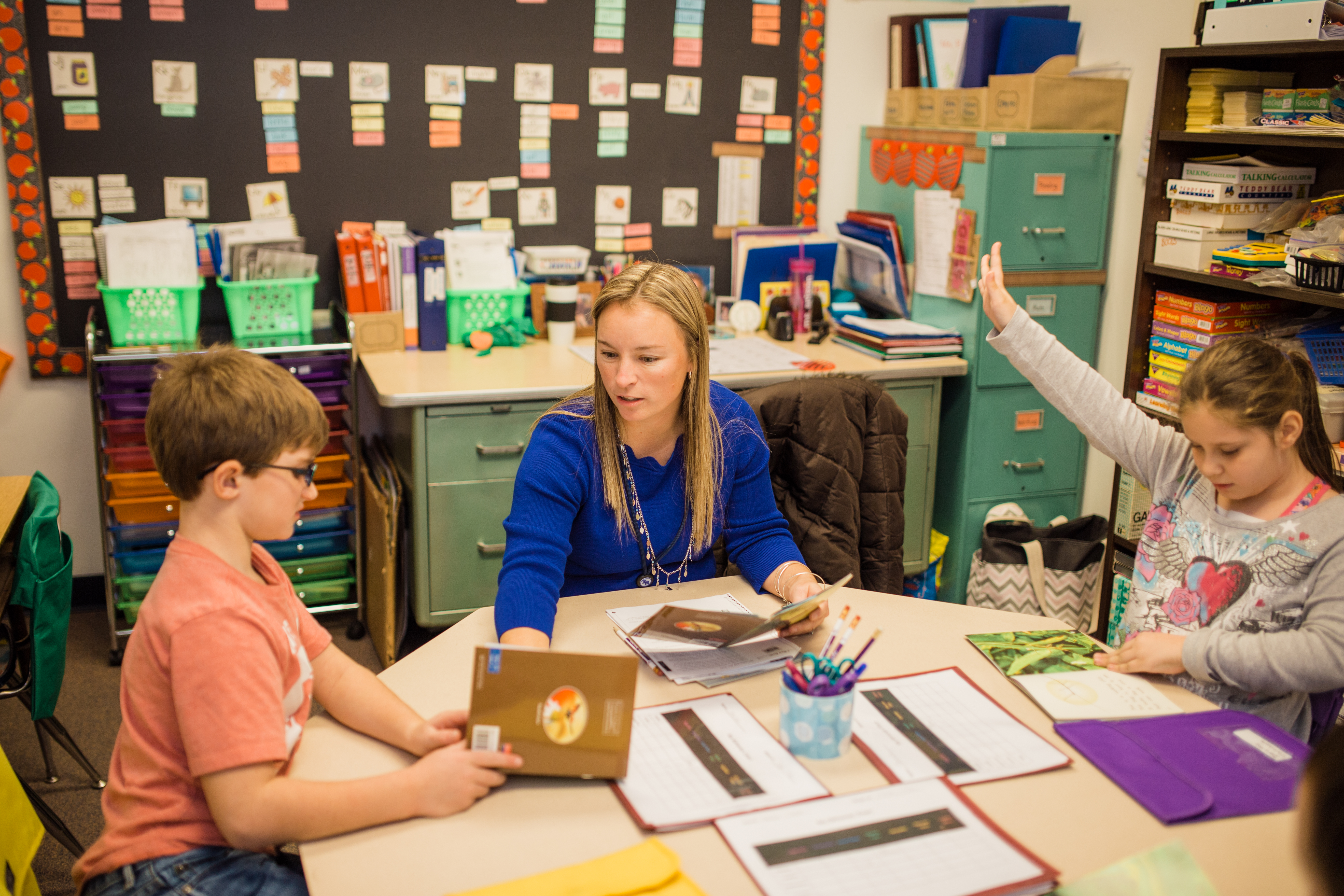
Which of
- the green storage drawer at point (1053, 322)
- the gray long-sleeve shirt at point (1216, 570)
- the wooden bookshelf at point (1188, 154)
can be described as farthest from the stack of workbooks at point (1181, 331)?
the gray long-sleeve shirt at point (1216, 570)

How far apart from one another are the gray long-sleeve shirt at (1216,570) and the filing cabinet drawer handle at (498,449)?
54.0 inches

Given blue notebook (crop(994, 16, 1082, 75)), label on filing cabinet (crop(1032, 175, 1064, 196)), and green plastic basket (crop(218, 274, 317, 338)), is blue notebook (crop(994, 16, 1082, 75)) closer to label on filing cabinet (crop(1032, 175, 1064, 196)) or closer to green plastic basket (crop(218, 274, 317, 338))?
label on filing cabinet (crop(1032, 175, 1064, 196))

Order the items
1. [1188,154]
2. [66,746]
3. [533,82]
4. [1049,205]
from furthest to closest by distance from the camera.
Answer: [533,82], [1049,205], [1188,154], [66,746]

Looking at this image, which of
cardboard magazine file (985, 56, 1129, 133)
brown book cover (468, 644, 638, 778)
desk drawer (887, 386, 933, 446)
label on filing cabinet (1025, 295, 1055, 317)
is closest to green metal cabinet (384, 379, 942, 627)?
desk drawer (887, 386, 933, 446)

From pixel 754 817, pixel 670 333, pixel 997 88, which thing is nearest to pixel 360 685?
pixel 754 817

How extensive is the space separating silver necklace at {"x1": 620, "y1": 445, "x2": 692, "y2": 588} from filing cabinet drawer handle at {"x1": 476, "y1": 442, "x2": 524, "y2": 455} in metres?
1.09

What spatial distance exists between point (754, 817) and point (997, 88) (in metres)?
2.63

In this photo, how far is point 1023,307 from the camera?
320 cm

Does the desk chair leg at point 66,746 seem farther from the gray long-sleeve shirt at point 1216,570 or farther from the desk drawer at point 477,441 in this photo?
the gray long-sleeve shirt at point 1216,570

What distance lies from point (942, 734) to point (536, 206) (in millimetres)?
2522

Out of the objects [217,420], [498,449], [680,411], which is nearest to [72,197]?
[498,449]

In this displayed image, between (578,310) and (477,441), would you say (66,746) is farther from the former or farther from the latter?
(578,310)

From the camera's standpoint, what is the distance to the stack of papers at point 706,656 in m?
1.47

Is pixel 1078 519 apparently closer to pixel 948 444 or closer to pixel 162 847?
pixel 948 444
